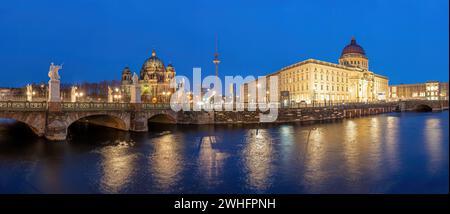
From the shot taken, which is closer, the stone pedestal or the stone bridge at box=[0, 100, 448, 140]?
the stone bridge at box=[0, 100, 448, 140]

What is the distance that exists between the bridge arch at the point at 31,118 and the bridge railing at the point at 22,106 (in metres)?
0.53

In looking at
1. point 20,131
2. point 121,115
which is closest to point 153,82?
point 20,131

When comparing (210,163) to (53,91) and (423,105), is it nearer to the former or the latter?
(53,91)

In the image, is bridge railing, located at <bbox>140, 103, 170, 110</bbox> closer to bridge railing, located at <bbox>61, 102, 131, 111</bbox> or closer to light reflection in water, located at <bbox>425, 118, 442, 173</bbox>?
bridge railing, located at <bbox>61, 102, 131, 111</bbox>

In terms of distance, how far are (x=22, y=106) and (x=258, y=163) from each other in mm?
26621

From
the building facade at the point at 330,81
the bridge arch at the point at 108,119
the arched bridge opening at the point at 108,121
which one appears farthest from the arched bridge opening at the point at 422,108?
the arched bridge opening at the point at 108,121

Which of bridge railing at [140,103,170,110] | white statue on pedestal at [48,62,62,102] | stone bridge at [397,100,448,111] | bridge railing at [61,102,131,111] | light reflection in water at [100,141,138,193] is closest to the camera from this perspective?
light reflection in water at [100,141,138,193]

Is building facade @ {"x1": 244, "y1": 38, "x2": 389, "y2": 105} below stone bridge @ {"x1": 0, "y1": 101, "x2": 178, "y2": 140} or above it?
above

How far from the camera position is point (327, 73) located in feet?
368

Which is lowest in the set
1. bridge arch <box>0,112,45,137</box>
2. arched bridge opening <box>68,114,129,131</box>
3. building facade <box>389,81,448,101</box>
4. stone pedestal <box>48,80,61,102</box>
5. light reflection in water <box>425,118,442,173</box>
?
light reflection in water <box>425,118,442,173</box>

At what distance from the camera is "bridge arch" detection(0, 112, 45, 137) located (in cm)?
3106

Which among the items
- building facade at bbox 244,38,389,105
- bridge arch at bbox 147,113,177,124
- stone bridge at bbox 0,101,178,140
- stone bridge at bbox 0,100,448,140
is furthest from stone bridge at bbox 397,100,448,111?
stone bridge at bbox 0,101,178,140

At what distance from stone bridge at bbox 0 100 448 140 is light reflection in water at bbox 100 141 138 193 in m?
8.34

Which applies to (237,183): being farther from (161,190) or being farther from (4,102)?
(4,102)
